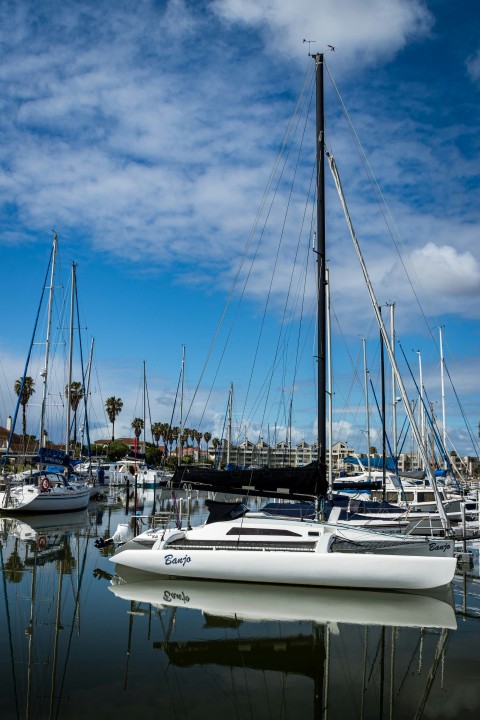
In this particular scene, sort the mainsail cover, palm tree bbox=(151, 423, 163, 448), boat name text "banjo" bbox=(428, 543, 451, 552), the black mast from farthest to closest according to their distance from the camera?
palm tree bbox=(151, 423, 163, 448), the black mast, the mainsail cover, boat name text "banjo" bbox=(428, 543, 451, 552)

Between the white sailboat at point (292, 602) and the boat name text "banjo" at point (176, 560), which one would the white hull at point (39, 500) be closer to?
the white sailboat at point (292, 602)

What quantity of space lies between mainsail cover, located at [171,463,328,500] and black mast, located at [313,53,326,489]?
0.24m

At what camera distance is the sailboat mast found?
19.2m

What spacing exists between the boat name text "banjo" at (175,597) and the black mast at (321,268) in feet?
17.0

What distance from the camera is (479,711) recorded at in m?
8.48

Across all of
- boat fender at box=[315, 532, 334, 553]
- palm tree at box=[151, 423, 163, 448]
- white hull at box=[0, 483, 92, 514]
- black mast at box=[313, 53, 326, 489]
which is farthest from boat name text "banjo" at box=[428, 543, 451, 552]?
palm tree at box=[151, 423, 163, 448]

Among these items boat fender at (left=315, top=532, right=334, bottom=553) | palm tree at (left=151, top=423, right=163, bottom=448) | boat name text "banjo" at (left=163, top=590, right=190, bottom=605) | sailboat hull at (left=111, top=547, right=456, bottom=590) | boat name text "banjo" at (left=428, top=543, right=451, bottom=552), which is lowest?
boat name text "banjo" at (left=163, top=590, right=190, bottom=605)

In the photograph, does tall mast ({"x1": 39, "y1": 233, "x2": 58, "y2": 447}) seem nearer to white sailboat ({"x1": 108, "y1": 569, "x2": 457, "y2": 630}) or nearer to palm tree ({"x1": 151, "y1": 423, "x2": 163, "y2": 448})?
white sailboat ({"x1": 108, "y1": 569, "x2": 457, "y2": 630})

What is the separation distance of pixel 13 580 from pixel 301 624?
26.9 ft

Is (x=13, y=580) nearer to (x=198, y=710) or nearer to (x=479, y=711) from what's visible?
(x=198, y=710)

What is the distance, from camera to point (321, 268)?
20.4 metres

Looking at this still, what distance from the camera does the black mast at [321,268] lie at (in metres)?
19.2

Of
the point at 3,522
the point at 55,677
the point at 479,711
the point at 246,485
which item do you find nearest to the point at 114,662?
the point at 55,677

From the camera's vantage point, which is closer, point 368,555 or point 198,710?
point 198,710
